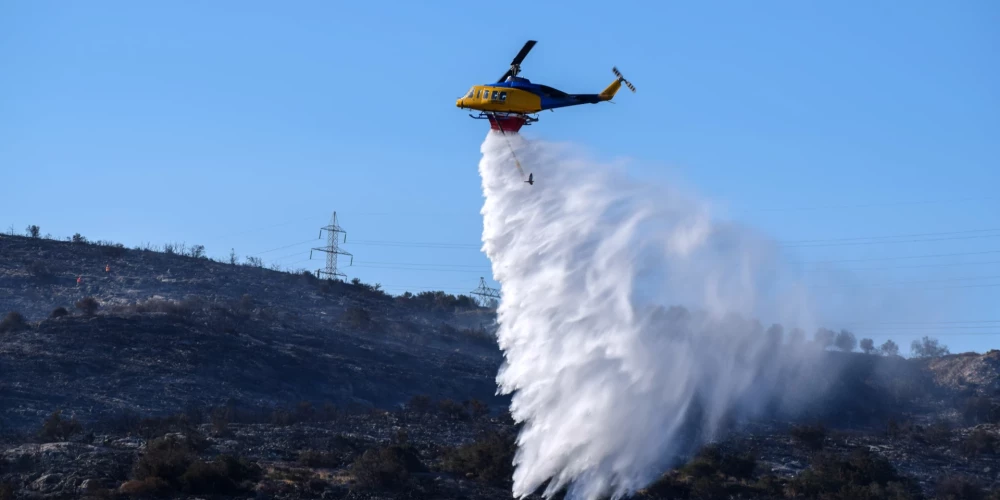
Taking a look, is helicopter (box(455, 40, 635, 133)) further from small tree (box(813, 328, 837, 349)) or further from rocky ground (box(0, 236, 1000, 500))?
small tree (box(813, 328, 837, 349))

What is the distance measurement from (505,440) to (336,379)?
27.8 metres

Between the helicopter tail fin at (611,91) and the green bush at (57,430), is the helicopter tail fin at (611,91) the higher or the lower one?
the higher one

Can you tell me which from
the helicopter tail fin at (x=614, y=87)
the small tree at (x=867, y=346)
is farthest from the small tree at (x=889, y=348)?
the helicopter tail fin at (x=614, y=87)

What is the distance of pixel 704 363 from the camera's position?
7656 centimetres

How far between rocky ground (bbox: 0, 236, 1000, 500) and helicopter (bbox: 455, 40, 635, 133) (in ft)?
53.6

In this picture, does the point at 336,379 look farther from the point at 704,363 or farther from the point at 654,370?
the point at 654,370

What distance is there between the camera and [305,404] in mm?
73438

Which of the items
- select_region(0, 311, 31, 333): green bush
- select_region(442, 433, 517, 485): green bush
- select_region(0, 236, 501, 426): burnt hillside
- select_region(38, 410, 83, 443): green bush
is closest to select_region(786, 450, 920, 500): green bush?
select_region(442, 433, 517, 485): green bush

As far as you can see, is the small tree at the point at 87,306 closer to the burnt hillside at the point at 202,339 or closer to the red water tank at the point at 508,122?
the burnt hillside at the point at 202,339

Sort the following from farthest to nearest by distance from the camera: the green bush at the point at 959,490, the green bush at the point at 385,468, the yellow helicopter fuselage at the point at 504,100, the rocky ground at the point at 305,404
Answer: the green bush at the point at 959,490 < the yellow helicopter fuselage at the point at 504,100 < the rocky ground at the point at 305,404 < the green bush at the point at 385,468

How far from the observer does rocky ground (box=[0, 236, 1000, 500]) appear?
5312cm

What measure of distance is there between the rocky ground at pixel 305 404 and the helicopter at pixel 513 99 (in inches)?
643

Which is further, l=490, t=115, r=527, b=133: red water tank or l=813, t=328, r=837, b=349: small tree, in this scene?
l=813, t=328, r=837, b=349: small tree

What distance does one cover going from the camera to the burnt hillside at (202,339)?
73.4 m
